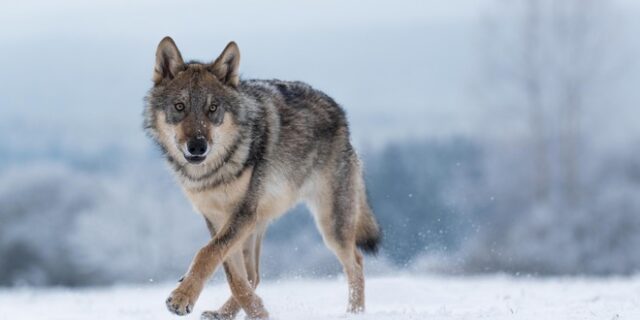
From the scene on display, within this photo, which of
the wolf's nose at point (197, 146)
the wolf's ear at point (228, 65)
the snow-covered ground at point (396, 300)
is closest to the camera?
the wolf's nose at point (197, 146)

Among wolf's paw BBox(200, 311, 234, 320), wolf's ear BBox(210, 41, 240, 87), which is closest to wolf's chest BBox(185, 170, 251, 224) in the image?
wolf's ear BBox(210, 41, 240, 87)

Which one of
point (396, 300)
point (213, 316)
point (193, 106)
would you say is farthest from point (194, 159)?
point (396, 300)

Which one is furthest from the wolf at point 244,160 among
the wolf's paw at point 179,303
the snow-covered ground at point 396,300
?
the snow-covered ground at point 396,300

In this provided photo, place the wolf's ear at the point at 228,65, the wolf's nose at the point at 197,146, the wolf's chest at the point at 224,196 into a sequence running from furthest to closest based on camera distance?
the wolf's ear at the point at 228,65 < the wolf's chest at the point at 224,196 < the wolf's nose at the point at 197,146

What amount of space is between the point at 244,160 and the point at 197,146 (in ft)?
1.73

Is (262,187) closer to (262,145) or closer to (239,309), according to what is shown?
(262,145)

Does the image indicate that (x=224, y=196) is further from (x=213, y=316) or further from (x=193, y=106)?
(x=213, y=316)

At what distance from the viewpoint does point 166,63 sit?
569cm

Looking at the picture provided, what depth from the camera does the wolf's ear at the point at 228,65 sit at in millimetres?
5711

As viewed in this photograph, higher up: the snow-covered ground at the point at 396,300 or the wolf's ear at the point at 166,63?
the wolf's ear at the point at 166,63

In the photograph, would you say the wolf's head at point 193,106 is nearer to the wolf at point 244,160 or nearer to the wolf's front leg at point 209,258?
the wolf at point 244,160

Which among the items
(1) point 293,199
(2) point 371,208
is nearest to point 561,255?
(2) point 371,208

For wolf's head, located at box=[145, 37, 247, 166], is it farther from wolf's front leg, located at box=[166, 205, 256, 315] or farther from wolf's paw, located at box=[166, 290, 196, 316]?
wolf's paw, located at box=[166, 290, 196, 316]

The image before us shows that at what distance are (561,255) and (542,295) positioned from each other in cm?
823
